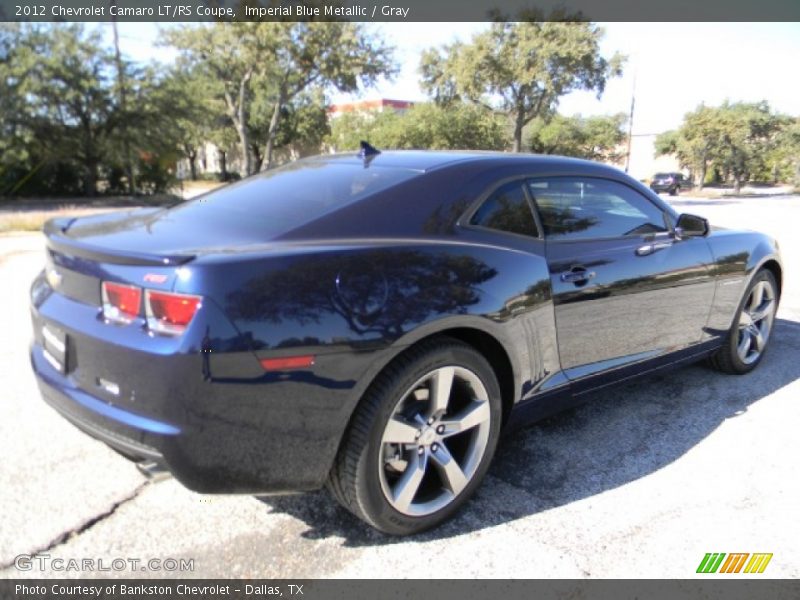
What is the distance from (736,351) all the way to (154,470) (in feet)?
12.8

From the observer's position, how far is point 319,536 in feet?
8.27

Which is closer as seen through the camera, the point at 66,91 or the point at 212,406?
the point at 212,406

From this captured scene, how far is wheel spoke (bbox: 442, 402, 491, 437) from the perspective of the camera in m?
2.57

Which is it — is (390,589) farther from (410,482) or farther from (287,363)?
(287,363)

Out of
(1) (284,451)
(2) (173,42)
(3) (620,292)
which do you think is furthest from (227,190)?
(2) (173,42)

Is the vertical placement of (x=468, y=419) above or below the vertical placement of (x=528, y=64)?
below

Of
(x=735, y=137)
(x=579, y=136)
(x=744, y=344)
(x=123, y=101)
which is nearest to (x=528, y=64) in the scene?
(x=123, y=101)

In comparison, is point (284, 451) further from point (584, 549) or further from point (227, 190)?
point (227, 190)

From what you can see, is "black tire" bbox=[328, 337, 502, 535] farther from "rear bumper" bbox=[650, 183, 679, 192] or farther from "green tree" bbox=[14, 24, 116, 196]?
"rear bumper" bbox=[650, 183, 679, 192]

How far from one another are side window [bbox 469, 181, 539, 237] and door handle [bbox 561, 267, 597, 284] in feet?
0.81

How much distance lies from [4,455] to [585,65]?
93.0ft

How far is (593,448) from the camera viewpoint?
332 cm

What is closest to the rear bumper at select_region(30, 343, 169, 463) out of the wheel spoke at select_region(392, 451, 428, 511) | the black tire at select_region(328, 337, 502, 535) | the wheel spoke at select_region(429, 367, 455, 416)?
the black tire at select_region(328, 337, 502, 535)

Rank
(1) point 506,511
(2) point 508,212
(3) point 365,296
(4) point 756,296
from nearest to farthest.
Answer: (3) point 365,296 → (1) point 506,511 → (2) point 508,212 → (4) point 756,296
